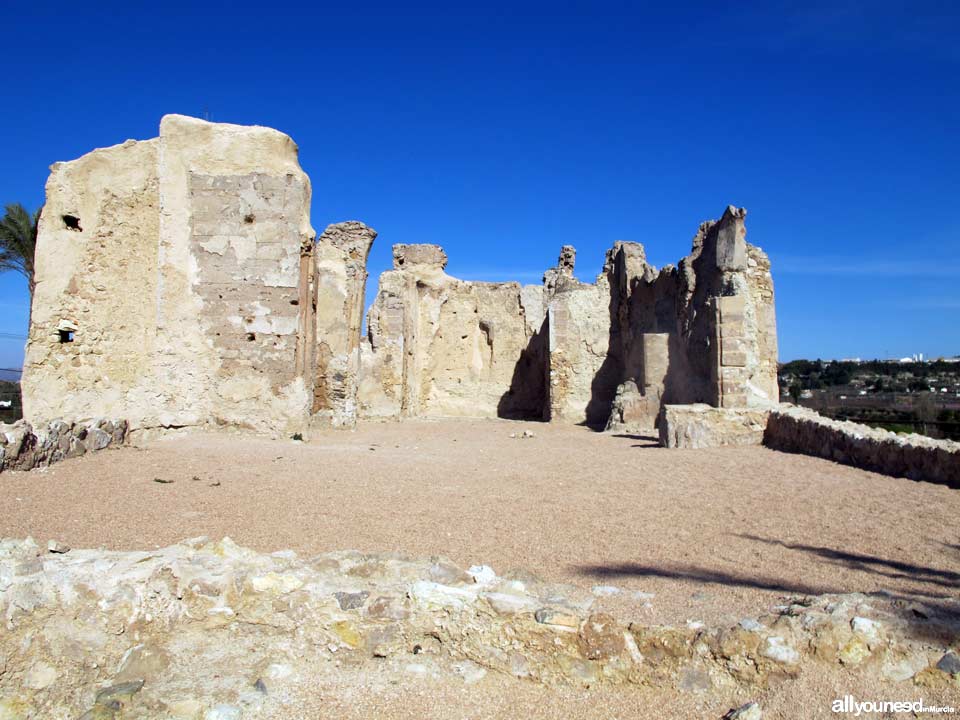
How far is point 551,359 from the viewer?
16.4 meters

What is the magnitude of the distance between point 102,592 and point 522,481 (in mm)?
4169

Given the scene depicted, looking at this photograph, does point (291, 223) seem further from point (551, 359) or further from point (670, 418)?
point (551, 359)

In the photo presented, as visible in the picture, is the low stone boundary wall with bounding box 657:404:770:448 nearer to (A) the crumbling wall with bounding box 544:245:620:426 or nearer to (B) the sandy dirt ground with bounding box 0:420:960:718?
(B) the sandy dirt ground with bounding box 0:420:960:718

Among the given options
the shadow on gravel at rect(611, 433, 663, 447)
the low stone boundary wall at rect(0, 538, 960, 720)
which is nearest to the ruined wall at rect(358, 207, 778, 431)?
the shadow on gravel at rect(611, 433, 663, 447)

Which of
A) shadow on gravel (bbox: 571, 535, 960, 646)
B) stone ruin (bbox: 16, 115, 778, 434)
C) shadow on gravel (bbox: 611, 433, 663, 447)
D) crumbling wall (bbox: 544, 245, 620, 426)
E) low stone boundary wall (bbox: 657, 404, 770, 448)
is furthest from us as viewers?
crumbling wall (bbox: 544, 245, 620, 426)

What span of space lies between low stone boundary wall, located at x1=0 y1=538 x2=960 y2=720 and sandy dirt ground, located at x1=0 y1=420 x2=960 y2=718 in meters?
0.09

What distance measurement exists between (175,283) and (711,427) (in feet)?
22.9

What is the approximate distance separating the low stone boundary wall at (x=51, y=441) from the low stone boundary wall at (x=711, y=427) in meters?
6.57

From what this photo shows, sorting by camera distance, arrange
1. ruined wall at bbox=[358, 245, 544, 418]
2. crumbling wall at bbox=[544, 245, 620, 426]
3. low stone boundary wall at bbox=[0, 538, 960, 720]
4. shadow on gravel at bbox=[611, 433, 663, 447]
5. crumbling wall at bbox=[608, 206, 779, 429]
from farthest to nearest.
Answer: ruined wall at bbox=[358, 245, 544, 418] < crumbling wall at bbox=[544, 245, 620, 426] < shadow on gravel at bbox=[611, 433, 663, 447] < crumbling wall at bbox=[608, 206, 779, 429] < low stone boundary wall at bbox=[0, 538, 960, 720]

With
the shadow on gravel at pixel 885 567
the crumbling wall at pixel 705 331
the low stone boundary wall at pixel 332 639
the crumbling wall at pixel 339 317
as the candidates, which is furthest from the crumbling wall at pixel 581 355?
the low stone boundary wall at pixel 332 639

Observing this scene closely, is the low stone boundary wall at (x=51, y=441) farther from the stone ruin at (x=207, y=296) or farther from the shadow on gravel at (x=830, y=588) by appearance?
the shadow on gravel at (x=830, y=588)

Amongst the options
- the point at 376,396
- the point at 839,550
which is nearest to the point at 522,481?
the point at 839,550

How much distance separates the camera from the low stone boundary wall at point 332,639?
7.80 feet

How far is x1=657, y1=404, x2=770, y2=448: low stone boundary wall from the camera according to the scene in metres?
9.39
